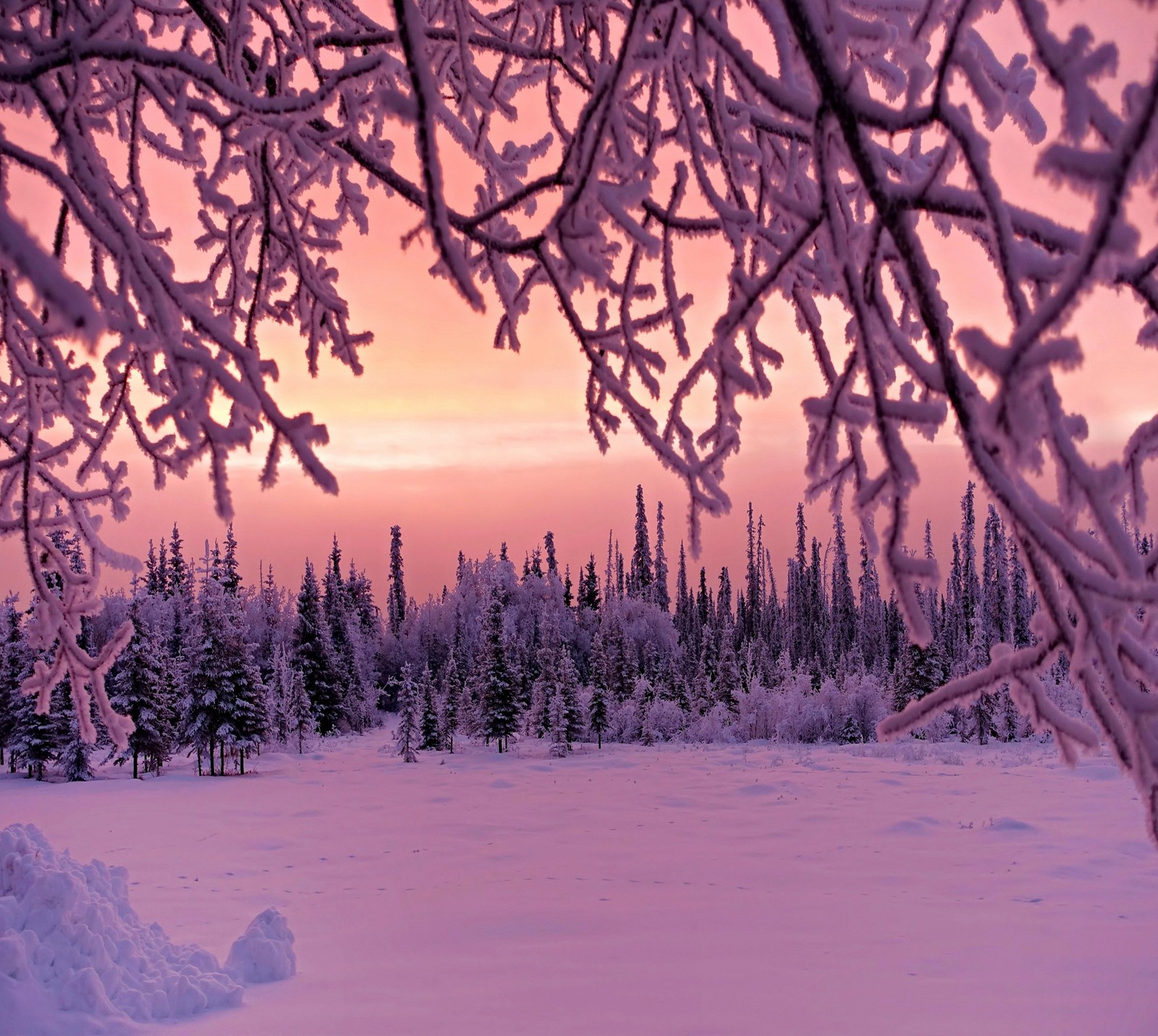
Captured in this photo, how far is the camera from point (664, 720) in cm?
3061

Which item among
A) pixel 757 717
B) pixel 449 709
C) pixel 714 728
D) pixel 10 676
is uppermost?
pixel 10 676

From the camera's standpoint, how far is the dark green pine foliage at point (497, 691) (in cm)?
2883

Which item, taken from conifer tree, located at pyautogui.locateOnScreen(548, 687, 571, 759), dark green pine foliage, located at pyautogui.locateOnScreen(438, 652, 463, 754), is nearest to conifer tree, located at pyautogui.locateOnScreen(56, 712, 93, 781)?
dark green pine foliage, located at pyautogui.locateOnScreen(438, 652, 463, 754)

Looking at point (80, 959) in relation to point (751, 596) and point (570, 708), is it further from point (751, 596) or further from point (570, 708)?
point (751, 596)

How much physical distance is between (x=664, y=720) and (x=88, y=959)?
26908mm

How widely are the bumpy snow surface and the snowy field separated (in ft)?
0.74

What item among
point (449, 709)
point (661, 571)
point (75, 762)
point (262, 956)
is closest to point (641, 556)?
point (661, 571)

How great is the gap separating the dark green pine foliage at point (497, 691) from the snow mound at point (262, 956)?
22412 mm

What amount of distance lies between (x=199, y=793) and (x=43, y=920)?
15482 millimetres

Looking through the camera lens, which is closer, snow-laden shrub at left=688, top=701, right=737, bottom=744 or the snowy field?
the snowy field

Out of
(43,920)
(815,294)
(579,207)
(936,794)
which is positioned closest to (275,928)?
(43,920)

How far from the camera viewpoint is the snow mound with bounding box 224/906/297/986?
19.9ft

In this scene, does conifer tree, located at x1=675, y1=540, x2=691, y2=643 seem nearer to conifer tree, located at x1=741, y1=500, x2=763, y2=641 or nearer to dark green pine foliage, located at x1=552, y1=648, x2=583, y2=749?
conifer tree, located at x1=741, y1=500, x2=763, y2=641

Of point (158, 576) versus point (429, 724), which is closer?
point (429, 724)
